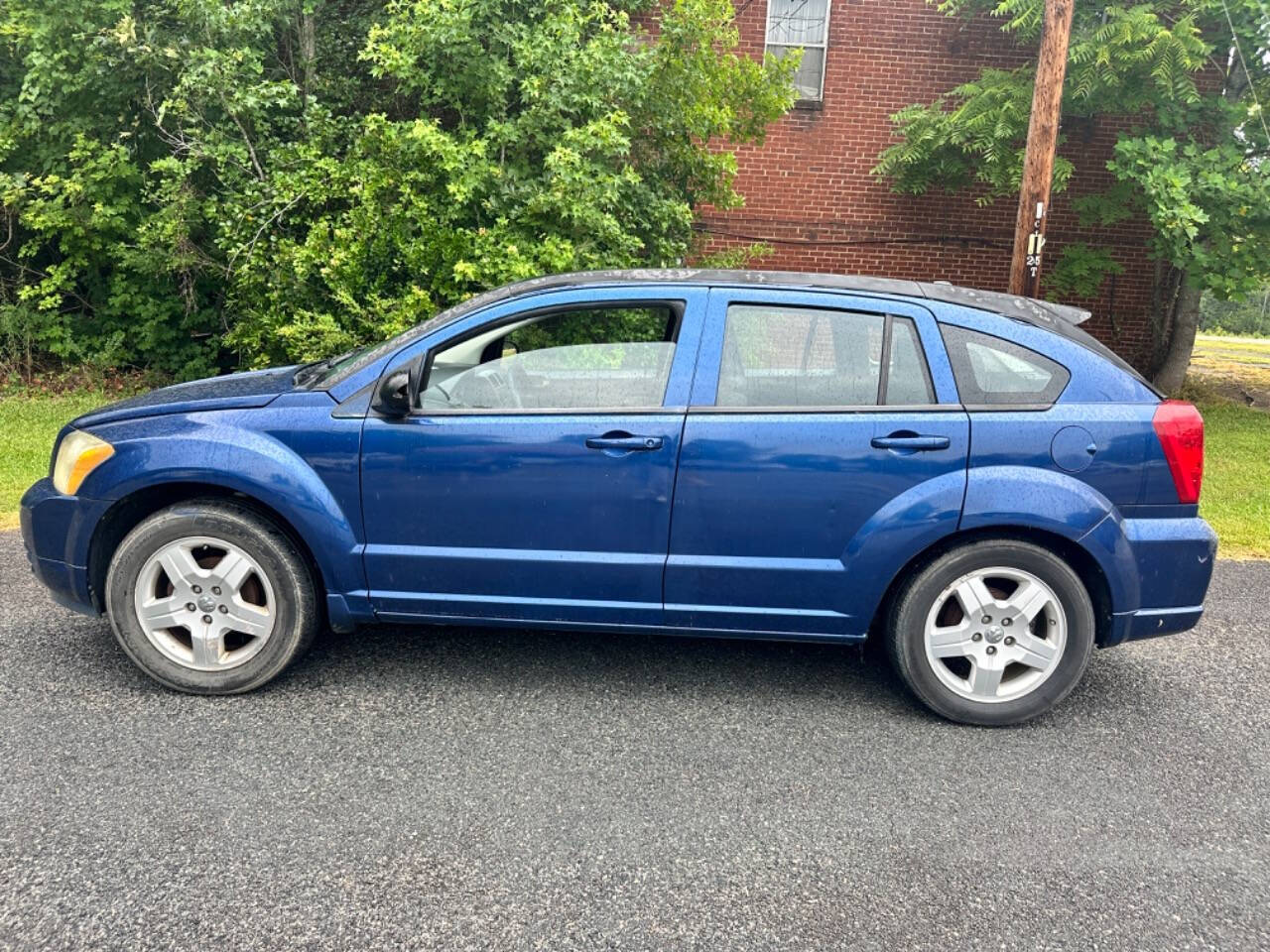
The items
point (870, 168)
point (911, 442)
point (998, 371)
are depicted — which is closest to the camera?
point (911, 442)

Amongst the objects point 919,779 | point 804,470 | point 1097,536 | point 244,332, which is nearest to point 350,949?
point 919,779

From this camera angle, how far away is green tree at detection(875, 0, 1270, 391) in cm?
988

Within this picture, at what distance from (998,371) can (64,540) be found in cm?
367

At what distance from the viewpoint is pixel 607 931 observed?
250cm

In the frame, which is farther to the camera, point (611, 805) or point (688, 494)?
Answer: point (688, 494)

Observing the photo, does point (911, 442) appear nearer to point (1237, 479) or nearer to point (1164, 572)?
point (1164, 572)

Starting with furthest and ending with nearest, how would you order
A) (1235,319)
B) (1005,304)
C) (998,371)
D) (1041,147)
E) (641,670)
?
(1235,319), (1041,147), (641,670), (1005,304), (998,371)

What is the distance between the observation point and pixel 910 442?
362 centimetres

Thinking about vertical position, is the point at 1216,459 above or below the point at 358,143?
below

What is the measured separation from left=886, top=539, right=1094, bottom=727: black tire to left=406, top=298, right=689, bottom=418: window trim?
1149 millimetres

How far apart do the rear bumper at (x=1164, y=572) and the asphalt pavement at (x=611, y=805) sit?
43 cm

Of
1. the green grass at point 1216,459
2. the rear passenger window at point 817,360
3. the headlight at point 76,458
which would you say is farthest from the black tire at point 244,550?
the green grass at point 1216,459

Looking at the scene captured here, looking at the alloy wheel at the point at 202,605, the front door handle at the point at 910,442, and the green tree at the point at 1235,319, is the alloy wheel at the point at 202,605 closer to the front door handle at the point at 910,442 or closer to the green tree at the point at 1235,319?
the front door handle at the point at 910,442

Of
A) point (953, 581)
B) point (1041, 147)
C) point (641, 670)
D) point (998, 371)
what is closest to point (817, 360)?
point (998, 371)
